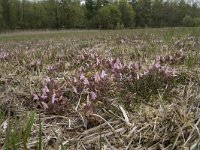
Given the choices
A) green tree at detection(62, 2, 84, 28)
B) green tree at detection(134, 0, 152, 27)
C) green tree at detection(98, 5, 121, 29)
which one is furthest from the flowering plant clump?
green tree at detection(134, 0, 152, 27)

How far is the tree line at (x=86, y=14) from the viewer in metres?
94.4

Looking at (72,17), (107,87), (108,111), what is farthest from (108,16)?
(108,111)

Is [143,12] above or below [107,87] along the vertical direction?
below

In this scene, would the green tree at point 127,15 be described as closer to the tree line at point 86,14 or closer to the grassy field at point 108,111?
the tree line at point 86,14

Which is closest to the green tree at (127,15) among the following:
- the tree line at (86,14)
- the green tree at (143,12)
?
the tree line at (86,14)

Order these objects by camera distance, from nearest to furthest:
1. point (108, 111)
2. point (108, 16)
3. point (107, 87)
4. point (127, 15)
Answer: point (108, 111) < point (107, 87) < point (108, 16) < point (127, 15)

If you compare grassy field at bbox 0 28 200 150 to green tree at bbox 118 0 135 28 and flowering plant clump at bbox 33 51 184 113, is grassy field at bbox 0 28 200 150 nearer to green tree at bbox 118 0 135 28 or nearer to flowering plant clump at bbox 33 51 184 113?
flowering plant clump at bbox 33 51 184 113

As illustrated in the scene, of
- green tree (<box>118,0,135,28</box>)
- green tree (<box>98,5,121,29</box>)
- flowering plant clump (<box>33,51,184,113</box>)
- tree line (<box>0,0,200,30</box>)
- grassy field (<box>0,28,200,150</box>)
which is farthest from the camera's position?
green tree (<box>118,0,135,28</box>)

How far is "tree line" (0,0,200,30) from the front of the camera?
94438mm

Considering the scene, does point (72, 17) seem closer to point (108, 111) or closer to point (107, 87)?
point (107, 87)

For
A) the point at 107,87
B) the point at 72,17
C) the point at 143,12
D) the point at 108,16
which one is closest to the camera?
the point at 107,87

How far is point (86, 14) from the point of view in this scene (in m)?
105

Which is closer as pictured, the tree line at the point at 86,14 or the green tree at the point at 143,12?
the tree line at the point at 86,14

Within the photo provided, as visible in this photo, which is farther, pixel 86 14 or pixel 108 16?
pixel 86 14
